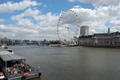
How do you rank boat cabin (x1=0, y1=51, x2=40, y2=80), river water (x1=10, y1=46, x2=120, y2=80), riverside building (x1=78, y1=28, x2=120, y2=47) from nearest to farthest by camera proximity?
boat cabin (x1=0, y1=51, x2=40, y2=80)
river water (x1=10, y1=46, x2=120, y2=80)
riverside building (x1=78, y1=28, x2=120, y2=47)

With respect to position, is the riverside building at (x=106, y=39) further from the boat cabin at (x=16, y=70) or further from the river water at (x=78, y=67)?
the boat cabin at (x=16, y=70)

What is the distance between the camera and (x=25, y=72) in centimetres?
2122

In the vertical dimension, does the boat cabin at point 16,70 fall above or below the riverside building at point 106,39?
below

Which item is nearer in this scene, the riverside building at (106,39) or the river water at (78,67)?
the river water at (78,67)

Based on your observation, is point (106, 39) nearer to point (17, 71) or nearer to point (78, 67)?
point (78, 67)

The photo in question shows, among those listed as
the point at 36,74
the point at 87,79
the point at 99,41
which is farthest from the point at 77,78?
the point at 99,41

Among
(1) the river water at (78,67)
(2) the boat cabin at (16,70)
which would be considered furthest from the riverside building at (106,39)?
(2) the boat cabin at (16,70)

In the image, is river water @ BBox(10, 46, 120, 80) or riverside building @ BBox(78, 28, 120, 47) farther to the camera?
riverside building @ BBox(78, 28, 120, 47)

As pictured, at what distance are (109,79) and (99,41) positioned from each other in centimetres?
16213

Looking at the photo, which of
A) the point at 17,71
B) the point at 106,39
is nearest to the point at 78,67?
the point at 17,71

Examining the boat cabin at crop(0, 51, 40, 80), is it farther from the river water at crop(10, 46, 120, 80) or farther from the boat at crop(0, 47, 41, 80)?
the river water at crop(10, 46, 120, 80)

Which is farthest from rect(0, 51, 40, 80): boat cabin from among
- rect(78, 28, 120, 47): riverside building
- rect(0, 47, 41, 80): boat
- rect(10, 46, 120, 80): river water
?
rect(78, 28, 120, 47): riverside building

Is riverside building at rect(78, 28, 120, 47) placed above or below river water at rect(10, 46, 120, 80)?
above

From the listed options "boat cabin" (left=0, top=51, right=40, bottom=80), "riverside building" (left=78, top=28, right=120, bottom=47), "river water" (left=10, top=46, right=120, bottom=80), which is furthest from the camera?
"riverside building" (left=78, top=28, right=120, bottom=47)
